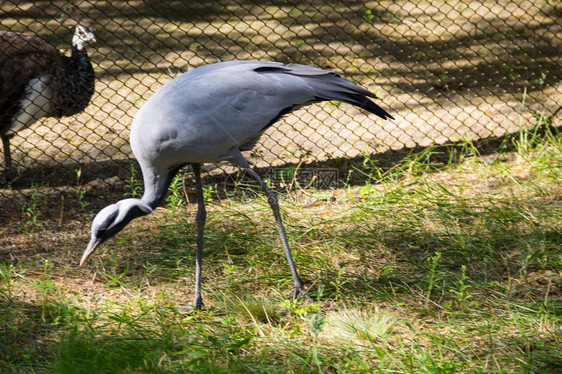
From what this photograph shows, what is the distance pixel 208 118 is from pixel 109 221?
0.67 m

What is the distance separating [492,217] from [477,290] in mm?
799

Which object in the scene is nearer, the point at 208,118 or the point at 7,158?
the point at 208,118

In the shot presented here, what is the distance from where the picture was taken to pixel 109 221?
3.01 m

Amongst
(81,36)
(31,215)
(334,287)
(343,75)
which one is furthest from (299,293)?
(343,75)

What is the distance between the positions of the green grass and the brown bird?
88cm

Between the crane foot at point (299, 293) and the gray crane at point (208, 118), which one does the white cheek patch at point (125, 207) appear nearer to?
the gray crane at point (208, 118)

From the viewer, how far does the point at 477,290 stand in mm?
3283

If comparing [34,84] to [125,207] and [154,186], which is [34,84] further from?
[125,207]

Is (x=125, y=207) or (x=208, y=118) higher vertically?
(x=208, y=118)

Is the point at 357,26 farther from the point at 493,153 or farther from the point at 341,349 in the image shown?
the point at 341,349

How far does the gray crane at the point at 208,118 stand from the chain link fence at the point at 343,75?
4.78 feet

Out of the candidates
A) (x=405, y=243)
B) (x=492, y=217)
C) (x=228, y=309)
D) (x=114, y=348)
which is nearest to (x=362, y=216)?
(x=405, y=243)

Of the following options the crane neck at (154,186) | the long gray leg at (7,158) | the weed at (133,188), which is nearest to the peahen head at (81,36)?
the long gray leg at (7,158)

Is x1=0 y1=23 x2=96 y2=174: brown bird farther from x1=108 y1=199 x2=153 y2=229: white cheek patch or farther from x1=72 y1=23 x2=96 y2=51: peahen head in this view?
x1=108 y1=199 x2=153 y2=229: white cheek patch
